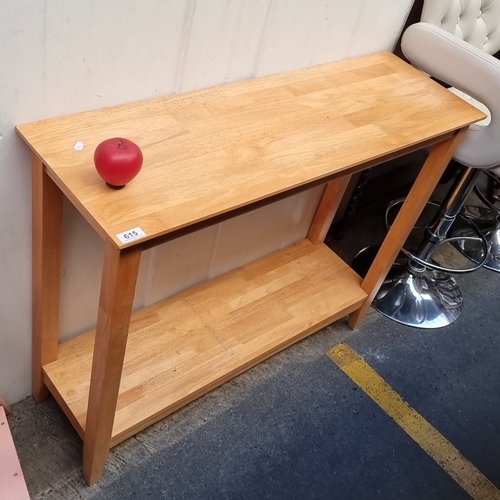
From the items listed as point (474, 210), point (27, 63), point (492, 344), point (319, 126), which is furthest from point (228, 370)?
point (474, 210)

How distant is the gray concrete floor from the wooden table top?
81 centimetres

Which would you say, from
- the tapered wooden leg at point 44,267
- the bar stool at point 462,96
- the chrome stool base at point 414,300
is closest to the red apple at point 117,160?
the tapered wooden leg at point 44,267

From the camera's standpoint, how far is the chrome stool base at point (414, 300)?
212cm

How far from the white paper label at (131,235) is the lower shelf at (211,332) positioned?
2.16 ft

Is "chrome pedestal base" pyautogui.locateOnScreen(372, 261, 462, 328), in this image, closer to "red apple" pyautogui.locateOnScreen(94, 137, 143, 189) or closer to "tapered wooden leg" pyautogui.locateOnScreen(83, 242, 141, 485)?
"tapered wooden leg" pyautogui.locateOnScreen(83, 242, 141, 485)

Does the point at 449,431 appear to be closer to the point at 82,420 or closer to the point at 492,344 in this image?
the point at 492,344

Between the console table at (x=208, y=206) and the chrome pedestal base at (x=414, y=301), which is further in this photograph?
the chrome pedestal base at (x=414, y=301)

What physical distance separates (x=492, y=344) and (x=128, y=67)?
1.63 meters

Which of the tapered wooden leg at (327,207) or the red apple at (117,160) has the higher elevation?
the red apple at (117,160)

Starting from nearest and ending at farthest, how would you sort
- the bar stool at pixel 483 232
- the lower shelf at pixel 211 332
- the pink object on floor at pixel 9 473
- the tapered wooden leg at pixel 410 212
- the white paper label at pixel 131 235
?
the white paper label at pixel 131 235
the pink object on floor at pixel 9 473
the lower shelf at pixel 211 332
the tapered wooden leg at pixel 410 212
the bar stool at pixel 483 232

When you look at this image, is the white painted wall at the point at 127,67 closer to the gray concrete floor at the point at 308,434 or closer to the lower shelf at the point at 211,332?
the lower shelf at the point at 211,332

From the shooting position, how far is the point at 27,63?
0.98 m

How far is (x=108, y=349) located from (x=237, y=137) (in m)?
0.48

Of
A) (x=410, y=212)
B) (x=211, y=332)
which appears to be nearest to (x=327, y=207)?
(x=410, y=212)
